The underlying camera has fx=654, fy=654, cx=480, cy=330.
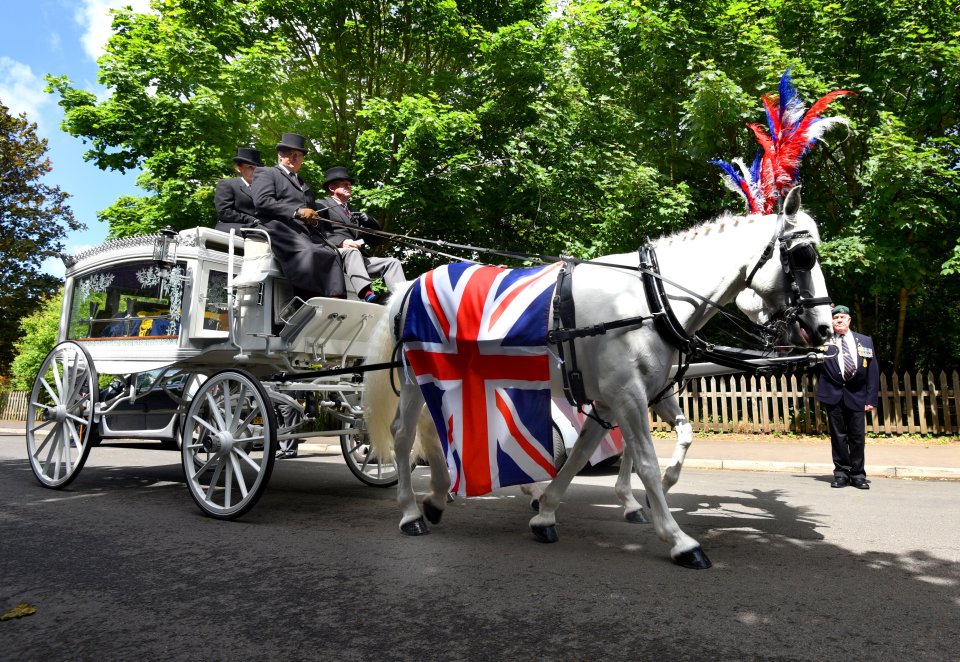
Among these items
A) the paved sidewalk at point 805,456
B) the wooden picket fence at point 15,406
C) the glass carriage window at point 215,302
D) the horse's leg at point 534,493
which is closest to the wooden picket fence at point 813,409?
the paved sidewalk at point 805,456

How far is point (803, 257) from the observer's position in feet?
12.5

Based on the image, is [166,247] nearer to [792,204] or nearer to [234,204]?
[234,204]

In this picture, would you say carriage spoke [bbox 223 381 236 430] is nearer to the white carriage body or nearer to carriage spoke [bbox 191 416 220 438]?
carriage spoke [bbox 191 416 220 438]

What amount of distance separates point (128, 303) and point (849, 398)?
7642 mm

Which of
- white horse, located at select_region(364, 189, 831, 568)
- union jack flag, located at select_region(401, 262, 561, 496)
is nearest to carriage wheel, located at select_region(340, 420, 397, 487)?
union jack flag, located at select_region(401, 262, 561, 496)

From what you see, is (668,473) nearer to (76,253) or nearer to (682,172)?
(76,253)

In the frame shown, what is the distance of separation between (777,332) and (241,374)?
395cm

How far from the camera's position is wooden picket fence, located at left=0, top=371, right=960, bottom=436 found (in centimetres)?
1307

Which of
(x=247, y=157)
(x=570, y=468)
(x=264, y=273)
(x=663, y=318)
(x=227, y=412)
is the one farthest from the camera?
(x=247, y=157)

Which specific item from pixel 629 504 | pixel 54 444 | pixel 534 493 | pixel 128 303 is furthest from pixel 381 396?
pixel 54 444

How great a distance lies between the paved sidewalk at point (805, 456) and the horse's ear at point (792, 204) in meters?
6.15

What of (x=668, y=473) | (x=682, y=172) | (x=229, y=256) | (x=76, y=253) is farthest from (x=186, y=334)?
(x=682, y=172)

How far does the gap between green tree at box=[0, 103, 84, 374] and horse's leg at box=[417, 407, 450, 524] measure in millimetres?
30931

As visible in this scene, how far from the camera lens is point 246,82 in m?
12.7
